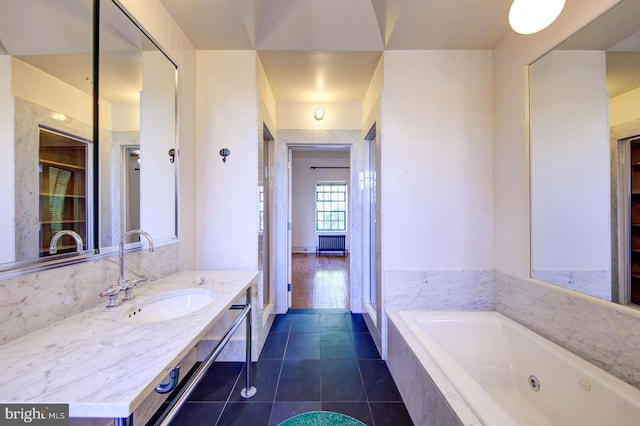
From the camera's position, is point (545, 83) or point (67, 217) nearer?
point (67, 217)

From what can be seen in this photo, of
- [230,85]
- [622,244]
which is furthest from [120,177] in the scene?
[622,244]

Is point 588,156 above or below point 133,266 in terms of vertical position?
above

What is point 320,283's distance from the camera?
167 inches

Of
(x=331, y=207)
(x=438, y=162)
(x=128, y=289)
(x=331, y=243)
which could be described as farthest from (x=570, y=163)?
(x=331, y=207)

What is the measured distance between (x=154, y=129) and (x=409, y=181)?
1829mm

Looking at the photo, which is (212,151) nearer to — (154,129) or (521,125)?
(154,129)

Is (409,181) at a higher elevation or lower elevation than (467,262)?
→ higher

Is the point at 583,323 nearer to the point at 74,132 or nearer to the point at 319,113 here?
the point at 74,132

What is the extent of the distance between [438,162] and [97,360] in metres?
2.22

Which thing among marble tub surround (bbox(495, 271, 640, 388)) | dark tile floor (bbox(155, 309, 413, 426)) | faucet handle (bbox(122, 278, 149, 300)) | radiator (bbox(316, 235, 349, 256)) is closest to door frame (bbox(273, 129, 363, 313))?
dark tile floor (bbox(155, 309, 413, 426))

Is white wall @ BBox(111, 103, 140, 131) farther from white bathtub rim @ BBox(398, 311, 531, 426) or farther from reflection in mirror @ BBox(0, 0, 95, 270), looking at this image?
white bathtub rim @ BBox(398, 311, 531, 426)

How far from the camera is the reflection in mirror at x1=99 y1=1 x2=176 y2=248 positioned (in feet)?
4.04

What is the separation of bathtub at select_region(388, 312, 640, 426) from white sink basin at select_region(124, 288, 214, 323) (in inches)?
47.1

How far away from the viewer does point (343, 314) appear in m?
2.94
